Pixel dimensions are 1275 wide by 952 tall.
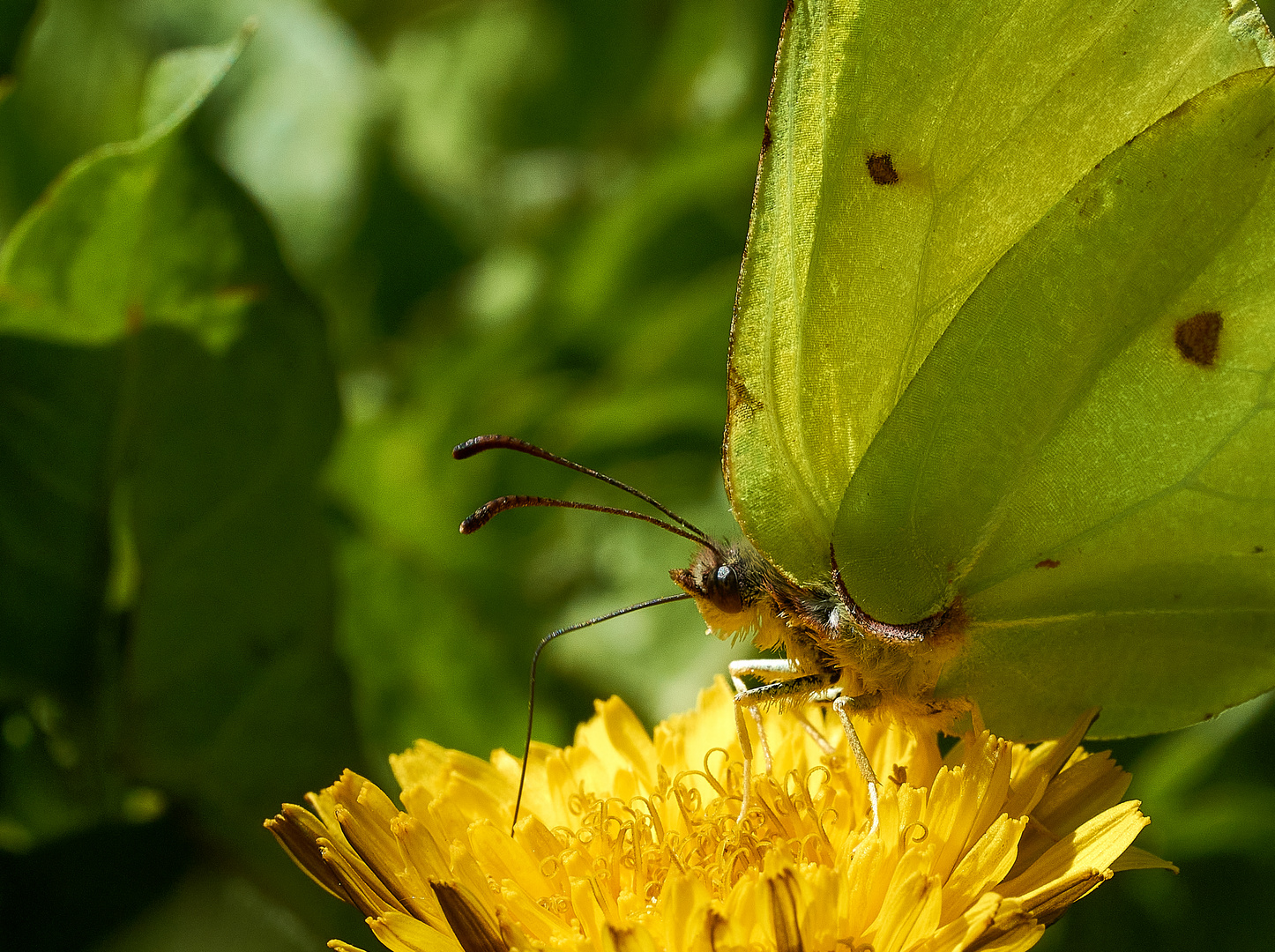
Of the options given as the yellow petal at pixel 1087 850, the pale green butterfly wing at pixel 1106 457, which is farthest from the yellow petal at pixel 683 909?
the pale green butterfly wing at pixel 1106 457

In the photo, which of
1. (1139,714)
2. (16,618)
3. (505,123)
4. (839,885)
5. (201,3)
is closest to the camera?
(839,885)

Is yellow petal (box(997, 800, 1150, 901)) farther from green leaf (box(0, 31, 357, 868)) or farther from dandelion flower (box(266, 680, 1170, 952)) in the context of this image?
green leaf (box(0, 31, 357, 868))

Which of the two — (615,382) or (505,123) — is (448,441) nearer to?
(615,382)

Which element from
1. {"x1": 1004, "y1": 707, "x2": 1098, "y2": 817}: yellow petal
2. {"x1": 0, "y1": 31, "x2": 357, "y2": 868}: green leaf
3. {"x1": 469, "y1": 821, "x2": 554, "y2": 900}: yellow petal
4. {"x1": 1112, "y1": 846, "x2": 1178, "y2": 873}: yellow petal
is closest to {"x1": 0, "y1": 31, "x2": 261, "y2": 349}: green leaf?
{"x1": 0, "y1": 31, "x2": 357, "y2": 868}: green leaf

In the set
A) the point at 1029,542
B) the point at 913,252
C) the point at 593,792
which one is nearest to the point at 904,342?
the point at 913,252

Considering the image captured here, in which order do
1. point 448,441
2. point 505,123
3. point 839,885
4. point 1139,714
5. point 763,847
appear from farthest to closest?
point 505,123, point 448,441, point 1139,714, point 763,847, point 839,885

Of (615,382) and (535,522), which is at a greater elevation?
(615,382)

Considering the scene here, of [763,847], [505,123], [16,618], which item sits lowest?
[763,847]

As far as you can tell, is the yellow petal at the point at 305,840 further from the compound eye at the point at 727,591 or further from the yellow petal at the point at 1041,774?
the yellow petal at the point at 1041,774
